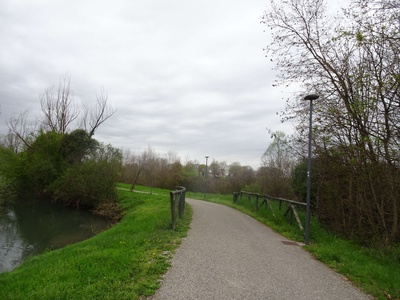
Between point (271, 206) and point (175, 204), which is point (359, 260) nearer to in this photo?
point (175, 204)

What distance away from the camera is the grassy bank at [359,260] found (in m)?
5.29

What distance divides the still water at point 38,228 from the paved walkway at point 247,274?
23.3 ft

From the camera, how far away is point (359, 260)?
22.9 feet

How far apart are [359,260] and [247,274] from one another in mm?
3165

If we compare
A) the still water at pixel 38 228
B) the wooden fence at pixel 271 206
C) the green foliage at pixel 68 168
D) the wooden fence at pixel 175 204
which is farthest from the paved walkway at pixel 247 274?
the green foliage at pixel 68 168

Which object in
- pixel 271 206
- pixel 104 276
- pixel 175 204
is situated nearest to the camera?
pixel 104 276

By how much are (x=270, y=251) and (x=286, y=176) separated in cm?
1503

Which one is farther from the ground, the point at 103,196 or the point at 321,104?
the point at 321,104

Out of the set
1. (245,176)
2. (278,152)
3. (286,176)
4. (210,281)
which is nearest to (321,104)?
(210,281)

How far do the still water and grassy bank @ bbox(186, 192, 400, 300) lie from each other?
9522 millimetres

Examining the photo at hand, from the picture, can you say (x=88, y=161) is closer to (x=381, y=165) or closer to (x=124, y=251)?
(x=124, y=251)

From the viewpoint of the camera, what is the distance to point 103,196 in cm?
2562

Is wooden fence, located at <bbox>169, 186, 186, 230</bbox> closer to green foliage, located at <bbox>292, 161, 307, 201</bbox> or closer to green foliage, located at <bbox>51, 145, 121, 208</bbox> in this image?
green foliage, located at <bbox>292, 161, 307, 201</bbox>

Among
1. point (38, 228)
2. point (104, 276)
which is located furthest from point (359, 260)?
point (38, 228)
